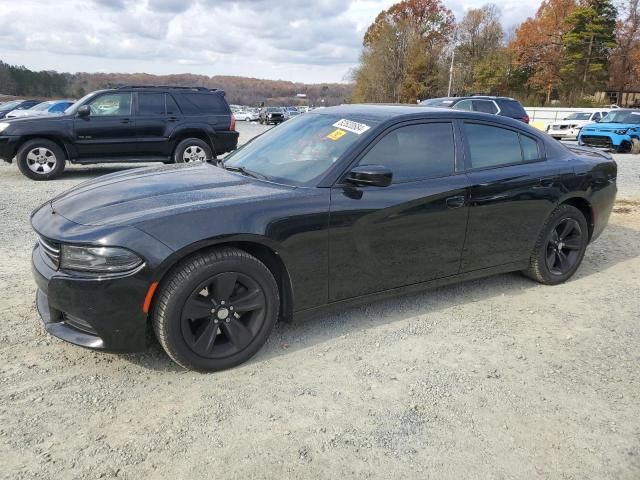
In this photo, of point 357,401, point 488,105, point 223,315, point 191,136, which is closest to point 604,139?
point 488,105

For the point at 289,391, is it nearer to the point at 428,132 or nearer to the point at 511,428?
the point at 511,428

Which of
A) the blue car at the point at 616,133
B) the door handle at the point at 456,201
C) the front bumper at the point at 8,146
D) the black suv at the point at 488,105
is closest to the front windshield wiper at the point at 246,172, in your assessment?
the door handle at the point at 456,201

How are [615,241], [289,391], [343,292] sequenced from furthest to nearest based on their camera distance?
[615,241] → [343,292] → [289,391]

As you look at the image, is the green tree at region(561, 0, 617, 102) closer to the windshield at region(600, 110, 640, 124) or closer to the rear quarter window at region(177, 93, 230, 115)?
the windshield at region(600, 110, 640, 124)

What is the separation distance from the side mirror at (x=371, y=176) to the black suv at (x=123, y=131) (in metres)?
7.57

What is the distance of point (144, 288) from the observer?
2746 mm

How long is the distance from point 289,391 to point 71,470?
1158mm

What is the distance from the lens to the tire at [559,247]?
4480 millimetres

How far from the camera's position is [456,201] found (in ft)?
12.4

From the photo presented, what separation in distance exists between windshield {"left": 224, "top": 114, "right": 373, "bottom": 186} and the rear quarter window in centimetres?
656

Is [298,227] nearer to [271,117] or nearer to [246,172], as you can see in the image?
[246,172]

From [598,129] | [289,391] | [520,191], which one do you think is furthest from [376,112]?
[598,129]

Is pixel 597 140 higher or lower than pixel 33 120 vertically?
lower

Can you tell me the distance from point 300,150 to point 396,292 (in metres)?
1.28
